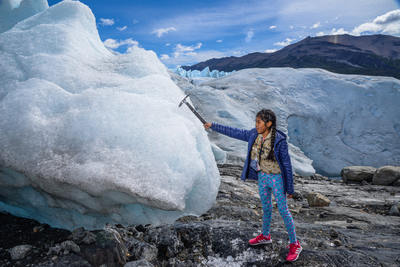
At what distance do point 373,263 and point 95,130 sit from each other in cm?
323

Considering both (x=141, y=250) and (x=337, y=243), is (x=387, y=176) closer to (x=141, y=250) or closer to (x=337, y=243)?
(x=337, y=243)

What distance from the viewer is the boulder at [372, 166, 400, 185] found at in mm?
10031

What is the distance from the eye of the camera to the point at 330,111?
16.1 m

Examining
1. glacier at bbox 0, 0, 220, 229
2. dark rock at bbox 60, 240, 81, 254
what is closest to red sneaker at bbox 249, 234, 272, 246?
glacier at bbox 0, 0, 220, 229

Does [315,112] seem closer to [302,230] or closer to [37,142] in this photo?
[302,230]

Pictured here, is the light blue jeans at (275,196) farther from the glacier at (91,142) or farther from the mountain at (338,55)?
the mountain at (338,55)

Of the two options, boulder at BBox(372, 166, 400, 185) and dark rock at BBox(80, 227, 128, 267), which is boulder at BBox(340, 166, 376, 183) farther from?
dark rock at BBox(80, 227, 128, 267)

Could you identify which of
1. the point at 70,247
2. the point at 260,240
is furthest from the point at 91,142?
the point at 260,240

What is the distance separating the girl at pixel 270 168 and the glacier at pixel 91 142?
0.60m

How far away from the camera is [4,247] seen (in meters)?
2.33

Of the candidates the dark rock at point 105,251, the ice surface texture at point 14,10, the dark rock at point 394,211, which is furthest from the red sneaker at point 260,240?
the ice surface texture at point 14,10

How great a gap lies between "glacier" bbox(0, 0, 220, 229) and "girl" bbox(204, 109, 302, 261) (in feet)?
1.98

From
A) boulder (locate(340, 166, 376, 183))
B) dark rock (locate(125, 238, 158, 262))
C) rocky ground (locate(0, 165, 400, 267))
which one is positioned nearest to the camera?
rocky ground (locate(0, 165, 400, 267))

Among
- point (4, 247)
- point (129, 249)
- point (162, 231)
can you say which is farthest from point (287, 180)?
point (4, 247)
